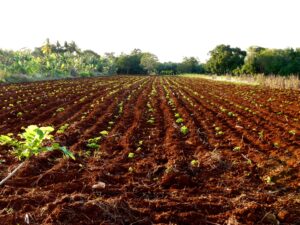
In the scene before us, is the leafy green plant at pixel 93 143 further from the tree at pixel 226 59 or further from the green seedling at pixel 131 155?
the tree at pixel 226 59

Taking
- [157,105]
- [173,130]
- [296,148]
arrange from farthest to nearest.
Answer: [157,105]
[173,130]
[296,148]

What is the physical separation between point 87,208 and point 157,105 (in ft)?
39.0

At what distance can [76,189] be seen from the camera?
18.7ft

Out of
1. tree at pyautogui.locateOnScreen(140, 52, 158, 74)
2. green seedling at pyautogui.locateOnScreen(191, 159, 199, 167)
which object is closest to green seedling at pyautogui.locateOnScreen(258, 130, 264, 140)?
green seedling at pyautogui.locateOnScreen(191, 159, 199, 167)

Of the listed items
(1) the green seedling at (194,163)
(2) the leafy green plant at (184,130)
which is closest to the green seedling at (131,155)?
(1) the green seedling at (194,163)

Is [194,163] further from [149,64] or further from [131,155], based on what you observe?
[149,64]

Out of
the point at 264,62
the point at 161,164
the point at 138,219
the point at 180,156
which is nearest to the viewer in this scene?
the point at 138,219

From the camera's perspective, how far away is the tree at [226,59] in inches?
2611

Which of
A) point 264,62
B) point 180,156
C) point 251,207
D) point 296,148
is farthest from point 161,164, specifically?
point 264,62

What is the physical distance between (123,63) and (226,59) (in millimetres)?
27079

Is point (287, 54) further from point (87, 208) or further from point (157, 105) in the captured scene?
point (87, 208)

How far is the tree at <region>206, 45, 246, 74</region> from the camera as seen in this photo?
66312mm

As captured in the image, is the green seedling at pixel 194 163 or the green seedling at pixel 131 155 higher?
the green seedling at pixel 131 155

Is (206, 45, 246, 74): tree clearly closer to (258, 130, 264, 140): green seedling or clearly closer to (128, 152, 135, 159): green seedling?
(258, 130, 264, 140): green seedling
